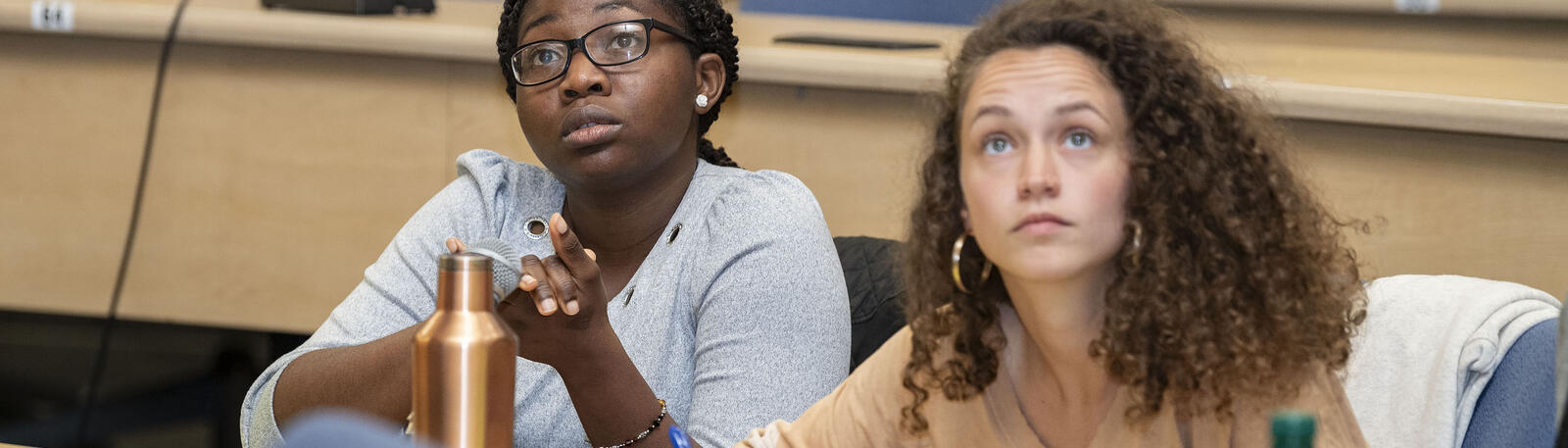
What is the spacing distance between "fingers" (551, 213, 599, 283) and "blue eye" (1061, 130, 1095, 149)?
305mm

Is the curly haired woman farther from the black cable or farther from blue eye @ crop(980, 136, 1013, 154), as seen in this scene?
the black cable

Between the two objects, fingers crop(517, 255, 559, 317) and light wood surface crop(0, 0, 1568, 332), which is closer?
fingers crop(517, 255, 559, 317)

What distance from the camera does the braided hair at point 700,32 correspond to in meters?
1.35

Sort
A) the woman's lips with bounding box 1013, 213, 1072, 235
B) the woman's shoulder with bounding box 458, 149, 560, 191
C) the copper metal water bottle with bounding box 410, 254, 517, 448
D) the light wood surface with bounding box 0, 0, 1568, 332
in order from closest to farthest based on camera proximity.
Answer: the copper metal water bottle with bounding box 410, 254, 517, 448 < the woman's lips with bounding box 1013, 213, 1072, 235 < the woman's shoulder with bounding box 458, 149, 560, 191 < the light wood surface with bounding box 0, 0, 1568, 332

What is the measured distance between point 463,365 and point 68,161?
175 centimetres

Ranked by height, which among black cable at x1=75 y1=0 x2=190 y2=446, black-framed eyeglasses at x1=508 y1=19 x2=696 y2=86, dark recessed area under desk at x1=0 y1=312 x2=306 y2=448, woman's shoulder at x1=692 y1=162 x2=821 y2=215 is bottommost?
dark recessed area under desk at x1=0 y1=312 x2=306 y2=448

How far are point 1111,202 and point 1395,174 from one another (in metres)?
0.95

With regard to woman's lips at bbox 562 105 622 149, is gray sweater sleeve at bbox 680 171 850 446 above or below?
below

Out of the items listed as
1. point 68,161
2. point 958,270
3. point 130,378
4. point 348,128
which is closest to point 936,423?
point 958,270

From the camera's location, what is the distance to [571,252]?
93 centimetres

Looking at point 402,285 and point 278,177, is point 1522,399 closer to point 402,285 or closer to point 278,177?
point 402,285

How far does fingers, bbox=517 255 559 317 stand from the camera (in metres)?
0.90

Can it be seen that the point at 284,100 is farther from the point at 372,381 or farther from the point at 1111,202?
the point at 1111,202

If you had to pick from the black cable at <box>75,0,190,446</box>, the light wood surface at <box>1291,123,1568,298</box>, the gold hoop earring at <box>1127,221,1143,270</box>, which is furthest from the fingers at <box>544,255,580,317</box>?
the black cable at <box>75,0,190,446</box>
